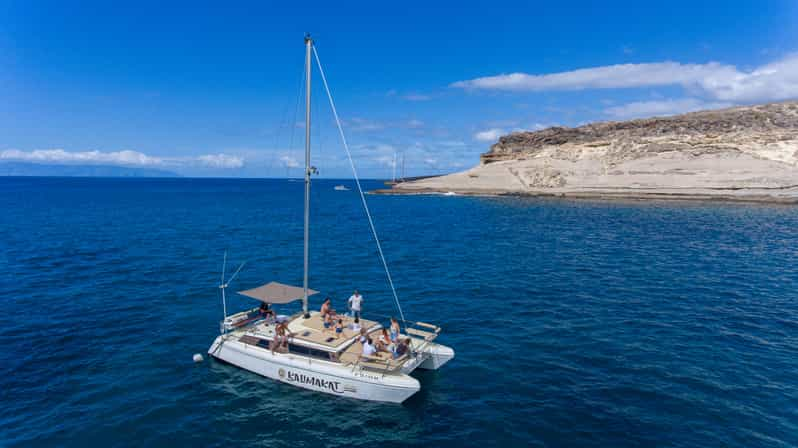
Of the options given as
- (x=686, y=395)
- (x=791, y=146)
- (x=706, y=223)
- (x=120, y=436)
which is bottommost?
(x=120, y=436)

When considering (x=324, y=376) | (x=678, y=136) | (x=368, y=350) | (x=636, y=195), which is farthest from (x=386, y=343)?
(x=678, y=136)

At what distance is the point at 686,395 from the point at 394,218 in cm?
6140

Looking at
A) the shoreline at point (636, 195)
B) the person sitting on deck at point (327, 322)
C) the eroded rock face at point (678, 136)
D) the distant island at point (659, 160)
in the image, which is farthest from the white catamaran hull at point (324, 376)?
the eroded rock face at point (678, 136)

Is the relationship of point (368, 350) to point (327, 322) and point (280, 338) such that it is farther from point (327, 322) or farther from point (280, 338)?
point (280, 338)

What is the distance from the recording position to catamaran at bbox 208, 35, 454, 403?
1625 cm

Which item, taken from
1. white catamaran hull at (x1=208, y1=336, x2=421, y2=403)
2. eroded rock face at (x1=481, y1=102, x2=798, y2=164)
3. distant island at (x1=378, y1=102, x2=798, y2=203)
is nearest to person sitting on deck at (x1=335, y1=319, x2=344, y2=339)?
white catamaran hull at (x1=208, y1=336, x2=421, y2=403)

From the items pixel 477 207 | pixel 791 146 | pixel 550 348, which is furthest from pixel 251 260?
pixel 791 146

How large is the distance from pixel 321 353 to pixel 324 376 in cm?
104

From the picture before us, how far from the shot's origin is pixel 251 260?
41156 mm

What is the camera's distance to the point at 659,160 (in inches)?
4252

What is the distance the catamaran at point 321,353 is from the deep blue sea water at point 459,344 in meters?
0.65

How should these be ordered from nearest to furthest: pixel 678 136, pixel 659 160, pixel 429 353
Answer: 1. pixel 429 353
2. pixel 659 160
3. pixel 678 136

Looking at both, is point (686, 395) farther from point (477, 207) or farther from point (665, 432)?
point (477, 207)

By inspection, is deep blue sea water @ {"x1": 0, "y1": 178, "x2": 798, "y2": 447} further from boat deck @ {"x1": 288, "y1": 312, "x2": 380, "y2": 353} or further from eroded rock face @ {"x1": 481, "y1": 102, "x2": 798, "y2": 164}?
eroded rock face @ {"x1": 481, "y1": 102, "x2": 798, "y2": 164}
